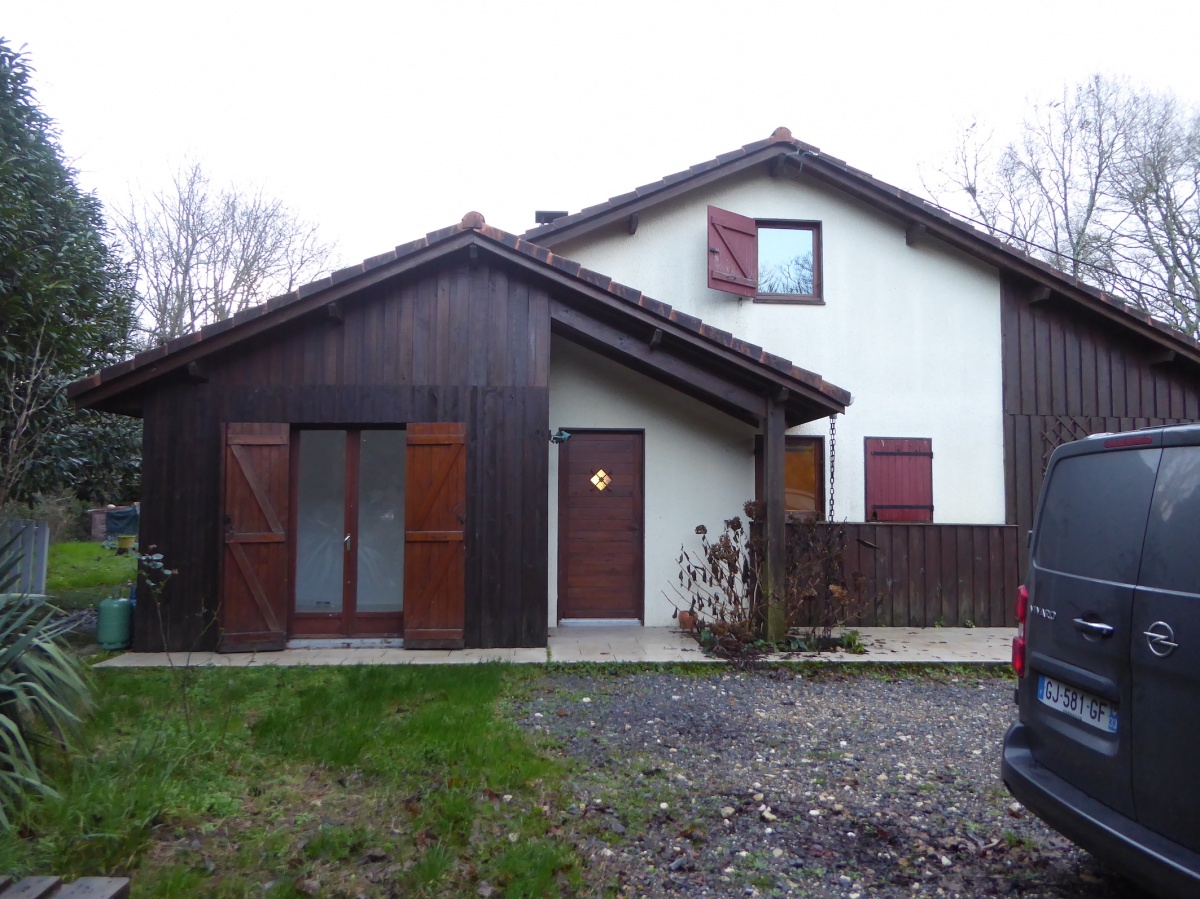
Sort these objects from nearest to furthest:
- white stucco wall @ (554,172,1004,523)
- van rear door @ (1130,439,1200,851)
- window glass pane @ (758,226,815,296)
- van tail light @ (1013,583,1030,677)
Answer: van rear door @ (1130,439,1200,851)
van tail light @ (1013,583,1030,677)
white stucco wall @ (554,172,1004,523)
window glass pane @ (758,226,815,296)

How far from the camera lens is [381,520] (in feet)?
27.3

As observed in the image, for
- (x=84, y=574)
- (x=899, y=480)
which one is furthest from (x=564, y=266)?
(x=84, y=574)

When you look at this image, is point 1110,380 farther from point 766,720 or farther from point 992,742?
point 766,720

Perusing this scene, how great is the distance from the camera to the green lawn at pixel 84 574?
1160 cm

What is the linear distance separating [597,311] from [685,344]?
37.7 inches

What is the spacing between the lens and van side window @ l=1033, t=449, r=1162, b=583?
9.39 feet

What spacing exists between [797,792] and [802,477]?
5733 millimetres

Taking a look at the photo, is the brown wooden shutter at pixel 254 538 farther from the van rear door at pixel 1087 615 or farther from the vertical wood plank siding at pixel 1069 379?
the vertical wood plank siding at pixel 1069 379

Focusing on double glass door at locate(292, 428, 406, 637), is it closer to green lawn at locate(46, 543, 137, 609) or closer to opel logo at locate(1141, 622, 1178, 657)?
green lawn at locate(46, 543, 137, 609)

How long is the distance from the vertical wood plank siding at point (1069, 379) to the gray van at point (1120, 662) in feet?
24.1

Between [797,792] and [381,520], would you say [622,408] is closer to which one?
[381,520]

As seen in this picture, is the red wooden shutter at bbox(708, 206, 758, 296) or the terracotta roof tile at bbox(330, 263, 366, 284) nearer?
the terracotta roof tile at bbox(330, 263, 366, 284)

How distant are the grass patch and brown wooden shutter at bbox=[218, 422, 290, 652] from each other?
1.55m

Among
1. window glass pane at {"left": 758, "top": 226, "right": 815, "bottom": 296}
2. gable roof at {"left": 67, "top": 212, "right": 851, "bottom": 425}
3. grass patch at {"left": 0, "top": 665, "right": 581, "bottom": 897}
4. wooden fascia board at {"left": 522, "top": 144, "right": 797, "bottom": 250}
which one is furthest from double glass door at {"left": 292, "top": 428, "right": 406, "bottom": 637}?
window glass pane at {"left": 758, "top": 226, "right": 815, "bottom": 296}
